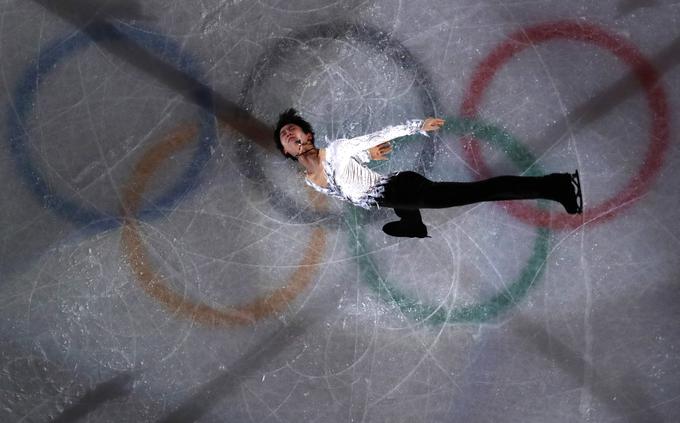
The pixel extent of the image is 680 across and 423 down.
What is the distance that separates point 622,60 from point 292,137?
2387mm

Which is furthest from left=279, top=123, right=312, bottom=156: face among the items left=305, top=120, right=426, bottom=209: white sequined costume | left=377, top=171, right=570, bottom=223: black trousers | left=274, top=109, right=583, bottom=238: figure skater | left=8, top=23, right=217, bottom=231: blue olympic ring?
left=8, top=23, right=217, bottom=231: blue olympic ring

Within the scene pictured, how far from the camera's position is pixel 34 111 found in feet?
13.9

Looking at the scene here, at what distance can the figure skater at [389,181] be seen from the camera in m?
3.38

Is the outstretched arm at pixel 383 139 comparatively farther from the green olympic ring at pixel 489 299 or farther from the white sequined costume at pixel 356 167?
the green olympic ring at pixel 489 299

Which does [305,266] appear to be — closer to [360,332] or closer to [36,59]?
[360,332]

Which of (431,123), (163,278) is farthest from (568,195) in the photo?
→ (163,278)

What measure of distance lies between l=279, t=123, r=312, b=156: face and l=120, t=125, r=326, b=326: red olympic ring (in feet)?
2.67

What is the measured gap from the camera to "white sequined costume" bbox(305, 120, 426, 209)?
11.0 feet

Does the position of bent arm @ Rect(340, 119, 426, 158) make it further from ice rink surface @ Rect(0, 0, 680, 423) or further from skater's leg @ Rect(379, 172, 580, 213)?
ice rink surface @ Rect(0, 0, 680, 423)

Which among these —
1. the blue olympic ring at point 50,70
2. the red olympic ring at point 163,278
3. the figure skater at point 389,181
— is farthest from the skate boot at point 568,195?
the blue olympic ring at point 50,70

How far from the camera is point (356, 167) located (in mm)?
3477

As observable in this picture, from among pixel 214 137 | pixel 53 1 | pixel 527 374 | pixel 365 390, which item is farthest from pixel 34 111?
pixel 527 374

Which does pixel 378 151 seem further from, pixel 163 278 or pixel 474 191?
pixel 163 278

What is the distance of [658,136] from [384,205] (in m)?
2.01
